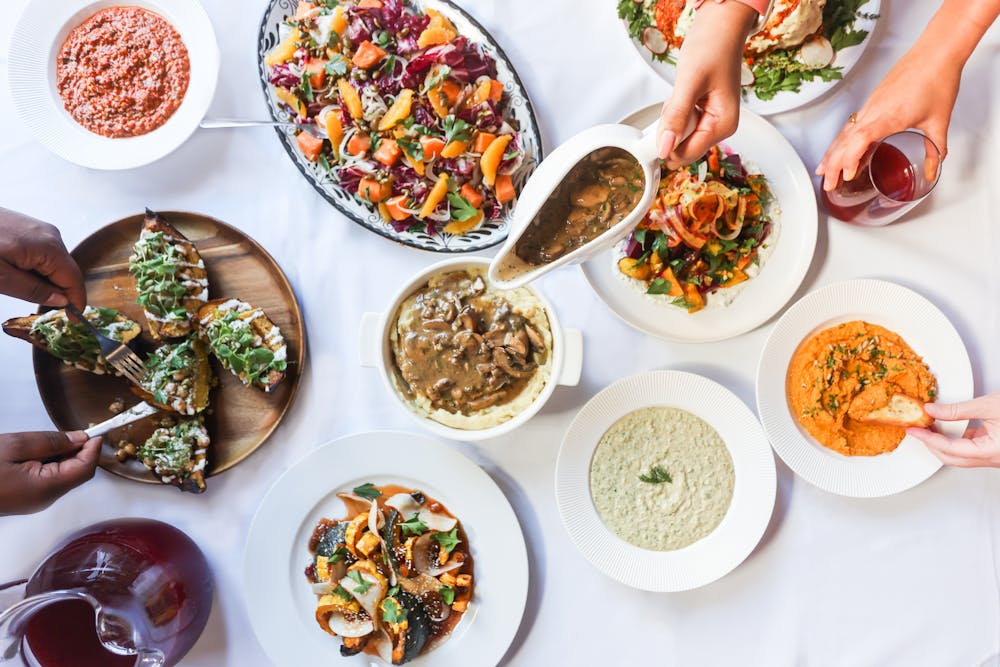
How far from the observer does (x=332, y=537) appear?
200 centimetres

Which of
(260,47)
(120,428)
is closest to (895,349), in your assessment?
(260,47)

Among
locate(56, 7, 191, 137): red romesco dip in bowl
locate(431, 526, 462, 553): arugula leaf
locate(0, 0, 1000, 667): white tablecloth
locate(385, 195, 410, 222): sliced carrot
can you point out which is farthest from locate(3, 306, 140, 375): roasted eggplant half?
locate(431, 526, 462, 553): arugula leaf

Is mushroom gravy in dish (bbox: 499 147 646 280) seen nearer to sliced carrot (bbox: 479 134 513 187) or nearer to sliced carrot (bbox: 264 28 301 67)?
sliced carrot (bbox: 479 134 513 187)

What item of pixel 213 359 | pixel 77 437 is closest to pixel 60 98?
Result: pixel 213 359

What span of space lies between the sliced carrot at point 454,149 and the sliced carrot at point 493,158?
6cm

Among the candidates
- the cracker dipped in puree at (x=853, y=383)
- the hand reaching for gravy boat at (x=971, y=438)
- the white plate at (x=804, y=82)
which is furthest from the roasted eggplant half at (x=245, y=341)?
the hand reaching for gravy boat at (x=971, y=438)

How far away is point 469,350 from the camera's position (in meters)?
1.84

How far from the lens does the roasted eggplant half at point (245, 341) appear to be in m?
1.93

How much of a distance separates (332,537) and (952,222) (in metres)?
2.01

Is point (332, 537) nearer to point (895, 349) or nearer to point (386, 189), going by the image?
point (386, 189)

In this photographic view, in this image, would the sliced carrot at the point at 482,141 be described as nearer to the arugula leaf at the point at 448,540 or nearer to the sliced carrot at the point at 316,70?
the sliced carrot at the point at 316,70

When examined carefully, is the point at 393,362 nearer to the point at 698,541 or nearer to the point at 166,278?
the point at 166,278

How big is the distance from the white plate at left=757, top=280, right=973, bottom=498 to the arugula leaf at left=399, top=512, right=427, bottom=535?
0.99 m

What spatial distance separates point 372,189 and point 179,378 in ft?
2.39
